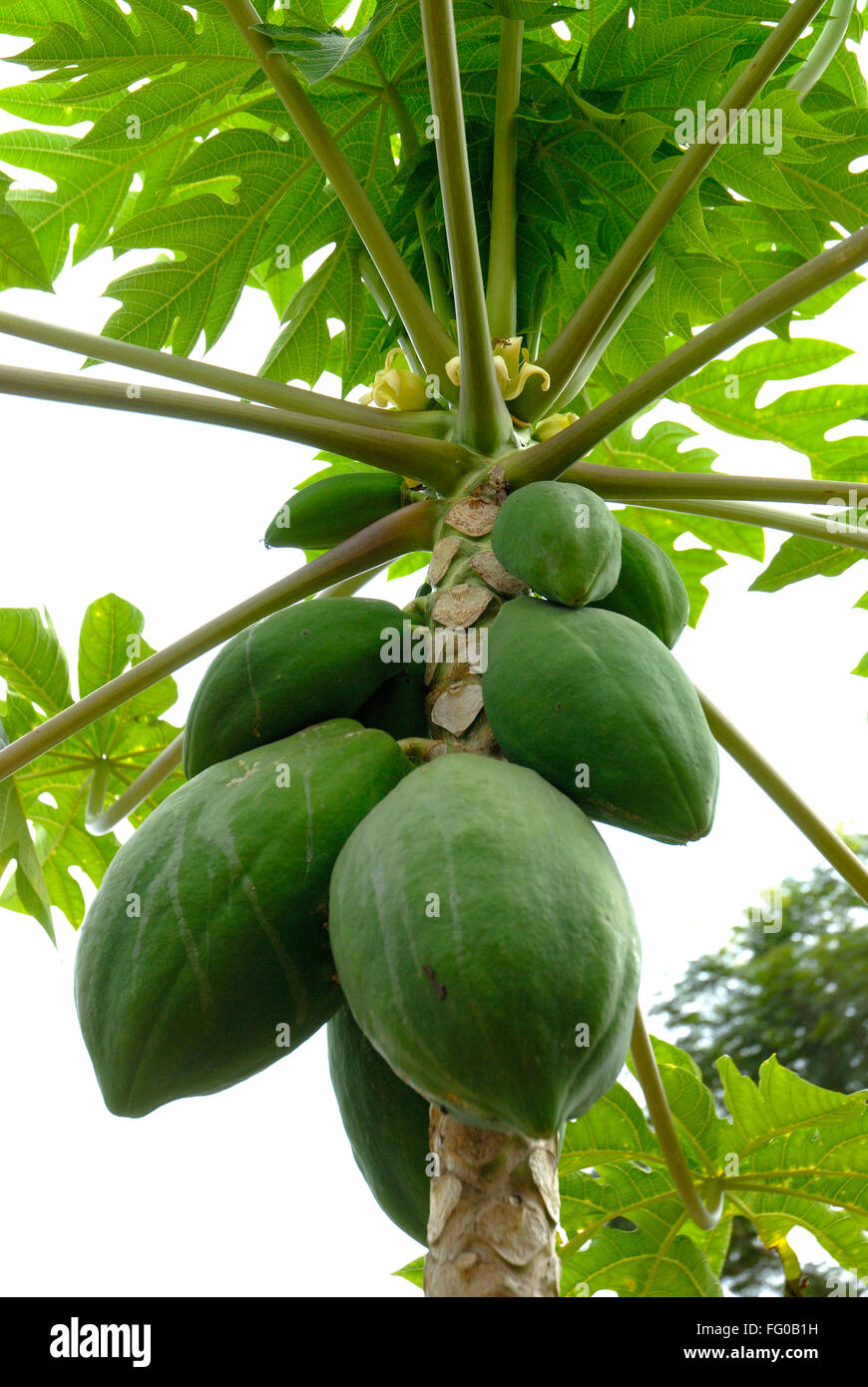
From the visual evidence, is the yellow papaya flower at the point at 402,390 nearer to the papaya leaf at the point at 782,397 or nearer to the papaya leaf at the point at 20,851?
the papaya leaf at the point at 20,851

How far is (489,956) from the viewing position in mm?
1059

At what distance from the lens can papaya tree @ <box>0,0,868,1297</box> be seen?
1.15 metres

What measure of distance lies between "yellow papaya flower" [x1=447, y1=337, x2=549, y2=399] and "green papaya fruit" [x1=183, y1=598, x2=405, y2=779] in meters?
0.62

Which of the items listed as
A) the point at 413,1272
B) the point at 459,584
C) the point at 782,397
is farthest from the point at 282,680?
the point at 782,397

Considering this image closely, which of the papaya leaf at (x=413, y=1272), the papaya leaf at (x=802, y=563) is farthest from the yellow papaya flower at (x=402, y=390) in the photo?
the papaya leaf at (x=413, y=1272)

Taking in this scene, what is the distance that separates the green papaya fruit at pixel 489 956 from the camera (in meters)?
1.06

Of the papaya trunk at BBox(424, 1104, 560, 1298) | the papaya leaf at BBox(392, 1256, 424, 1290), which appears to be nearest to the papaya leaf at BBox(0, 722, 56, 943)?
the papaya leaf at BBox(392, 1256, 424, 1290)

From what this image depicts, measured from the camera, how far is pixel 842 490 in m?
1.86

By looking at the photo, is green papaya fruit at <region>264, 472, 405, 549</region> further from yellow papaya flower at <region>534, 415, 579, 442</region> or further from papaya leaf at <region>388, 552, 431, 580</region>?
papaya leaf at <region>388, 552, 431, 580</region>

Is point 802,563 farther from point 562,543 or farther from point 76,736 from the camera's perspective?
point 76,736

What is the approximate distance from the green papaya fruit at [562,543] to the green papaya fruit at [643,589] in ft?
0.45

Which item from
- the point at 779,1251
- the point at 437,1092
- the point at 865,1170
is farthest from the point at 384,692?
the point at 779,1251

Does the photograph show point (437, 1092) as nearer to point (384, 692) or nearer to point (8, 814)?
point (384, 692)
